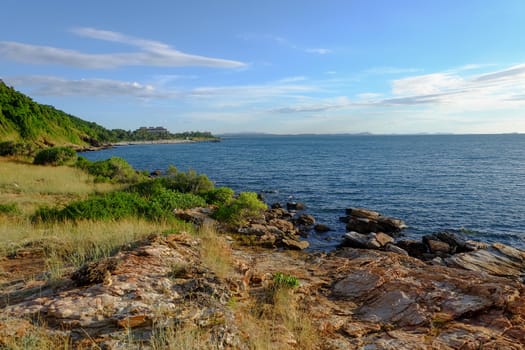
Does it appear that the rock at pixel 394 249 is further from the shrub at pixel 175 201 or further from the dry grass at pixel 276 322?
the dry grass at pixel 276 322

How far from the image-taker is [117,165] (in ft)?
108

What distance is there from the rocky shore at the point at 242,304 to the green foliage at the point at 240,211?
7245mm

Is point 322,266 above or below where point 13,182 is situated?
below

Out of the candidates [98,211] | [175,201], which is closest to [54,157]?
[175,201]

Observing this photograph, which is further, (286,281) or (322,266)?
(322,266)

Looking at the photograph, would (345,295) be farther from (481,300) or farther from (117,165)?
(117,165)

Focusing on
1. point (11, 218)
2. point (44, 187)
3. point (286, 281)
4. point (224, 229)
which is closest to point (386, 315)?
point (286, 281)

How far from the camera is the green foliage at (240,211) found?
58.5 ft

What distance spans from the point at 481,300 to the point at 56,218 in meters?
14.0

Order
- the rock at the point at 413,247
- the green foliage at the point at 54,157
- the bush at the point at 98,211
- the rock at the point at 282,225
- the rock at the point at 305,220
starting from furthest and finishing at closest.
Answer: the green foliage at the point at 54,157
the rock at the point at 305,220
the rock at the point at 282,225
the rock at the point at 413,247
the bush at the point at 98,211

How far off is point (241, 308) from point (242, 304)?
0.24 metres

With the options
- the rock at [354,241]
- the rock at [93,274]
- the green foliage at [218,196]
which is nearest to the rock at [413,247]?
the rock at [354,241]

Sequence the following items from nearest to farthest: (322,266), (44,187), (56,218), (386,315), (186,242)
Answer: (386,315)
(186,242)
(322,266)
(56,218)
(44,187)

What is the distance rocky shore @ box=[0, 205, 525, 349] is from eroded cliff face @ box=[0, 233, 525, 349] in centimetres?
2
